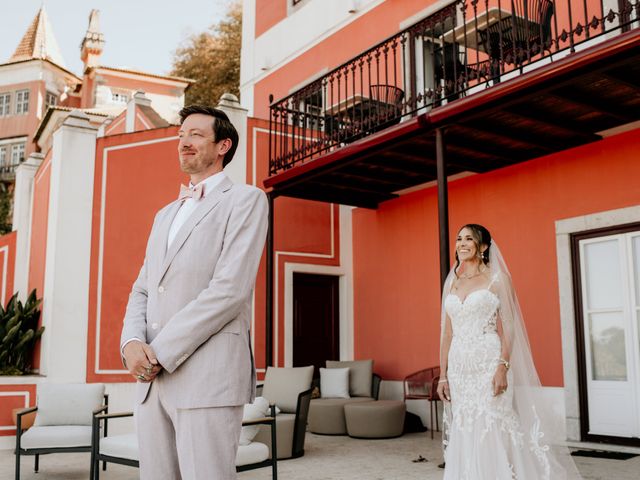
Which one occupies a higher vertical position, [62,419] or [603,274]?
[603,274]

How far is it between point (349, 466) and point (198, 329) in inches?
173

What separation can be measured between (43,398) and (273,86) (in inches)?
298

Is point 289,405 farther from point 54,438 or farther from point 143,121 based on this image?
point 143,121

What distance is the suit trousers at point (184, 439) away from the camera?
1778 millimetres

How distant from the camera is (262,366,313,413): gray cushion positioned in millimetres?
6680

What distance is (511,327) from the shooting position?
172 inches

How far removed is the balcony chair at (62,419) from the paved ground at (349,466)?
0.38 metres

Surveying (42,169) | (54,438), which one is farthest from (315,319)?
(54,438)

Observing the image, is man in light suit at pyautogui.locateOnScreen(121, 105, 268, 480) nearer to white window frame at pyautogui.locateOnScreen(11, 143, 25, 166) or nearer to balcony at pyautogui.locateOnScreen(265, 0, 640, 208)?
balcony at pyautogui.locateOnScreen(265, 0, 640, 208)

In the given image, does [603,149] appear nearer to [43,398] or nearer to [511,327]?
[511,327]

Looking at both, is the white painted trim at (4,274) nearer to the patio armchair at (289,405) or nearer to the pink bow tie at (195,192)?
the patio armchair at (289,405)

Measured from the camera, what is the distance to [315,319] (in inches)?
373

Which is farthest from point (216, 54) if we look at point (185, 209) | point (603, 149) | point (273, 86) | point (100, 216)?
point (185, 209)

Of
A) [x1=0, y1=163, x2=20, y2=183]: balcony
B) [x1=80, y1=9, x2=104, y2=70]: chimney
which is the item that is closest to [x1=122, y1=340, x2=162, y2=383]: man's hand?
[x1=80, y1=9, x2=104, y2=70]: chimney
